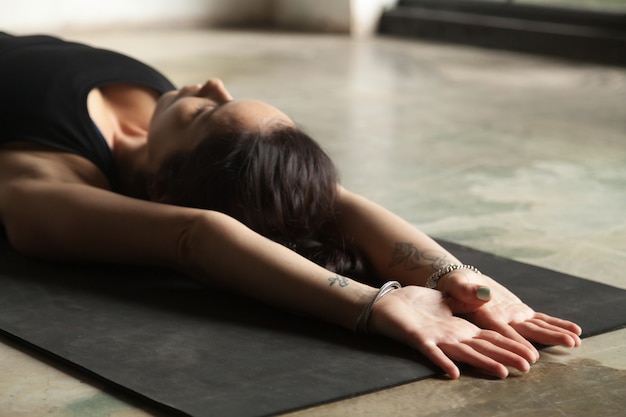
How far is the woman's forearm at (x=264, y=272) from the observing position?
1872mm

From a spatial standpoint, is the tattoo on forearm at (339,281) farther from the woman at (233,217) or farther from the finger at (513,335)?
the finger at (513,335)

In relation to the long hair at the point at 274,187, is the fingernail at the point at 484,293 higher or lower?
lower

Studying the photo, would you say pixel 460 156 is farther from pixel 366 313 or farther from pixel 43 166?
pixel 366 313

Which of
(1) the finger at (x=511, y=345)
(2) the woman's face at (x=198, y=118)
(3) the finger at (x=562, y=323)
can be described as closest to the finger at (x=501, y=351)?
(1) the finger at (x=511, y=345)

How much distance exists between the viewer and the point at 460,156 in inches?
149

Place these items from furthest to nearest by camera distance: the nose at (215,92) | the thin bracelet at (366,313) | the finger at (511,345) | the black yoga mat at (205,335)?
the nose at (215,92), the thin bracelet at (366,313), the finger at (511,345), the black yoga mat at (205,335)

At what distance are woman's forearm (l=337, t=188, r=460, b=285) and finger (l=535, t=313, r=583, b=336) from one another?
0.74 ft

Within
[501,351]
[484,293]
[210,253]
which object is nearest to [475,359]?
[501,351]

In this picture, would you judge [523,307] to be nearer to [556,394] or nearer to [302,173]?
[556,394]

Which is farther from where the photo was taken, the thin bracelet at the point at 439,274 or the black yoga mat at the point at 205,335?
the thin bracelet at the point at 439,274

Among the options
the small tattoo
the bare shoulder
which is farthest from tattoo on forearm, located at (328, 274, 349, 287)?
the bare shoulder

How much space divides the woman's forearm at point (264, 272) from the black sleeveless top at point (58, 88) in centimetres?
53

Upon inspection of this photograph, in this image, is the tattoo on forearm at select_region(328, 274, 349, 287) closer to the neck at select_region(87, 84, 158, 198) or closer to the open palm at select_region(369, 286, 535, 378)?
the open palm at select_region(369, 286, 535, 378)

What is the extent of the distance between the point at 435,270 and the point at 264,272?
329mm
